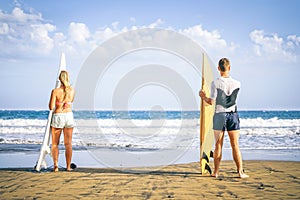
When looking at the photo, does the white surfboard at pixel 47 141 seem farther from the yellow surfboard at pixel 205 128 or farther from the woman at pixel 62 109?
the yellow surfboard at pixel 205 128

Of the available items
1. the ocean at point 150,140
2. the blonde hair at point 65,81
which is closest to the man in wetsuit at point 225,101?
the blonde hair at point 65,81

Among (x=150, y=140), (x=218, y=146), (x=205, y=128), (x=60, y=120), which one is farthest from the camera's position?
(x=150, y=140)

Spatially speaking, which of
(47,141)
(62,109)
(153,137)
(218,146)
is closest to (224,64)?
(218,146)

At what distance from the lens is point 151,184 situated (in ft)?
16.1

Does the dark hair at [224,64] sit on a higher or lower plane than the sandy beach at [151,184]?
higher

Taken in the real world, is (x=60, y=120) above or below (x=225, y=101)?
below

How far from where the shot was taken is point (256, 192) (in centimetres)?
435

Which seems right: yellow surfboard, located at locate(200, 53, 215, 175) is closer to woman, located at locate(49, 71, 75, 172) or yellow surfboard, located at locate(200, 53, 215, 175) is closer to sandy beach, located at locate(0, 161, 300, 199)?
sandy beach, located at locate(0, 161, 300, 199)

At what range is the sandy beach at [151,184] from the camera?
4242 millimetres

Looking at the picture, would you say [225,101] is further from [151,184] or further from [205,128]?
[151,184]

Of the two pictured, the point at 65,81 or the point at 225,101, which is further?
the point at 65,81

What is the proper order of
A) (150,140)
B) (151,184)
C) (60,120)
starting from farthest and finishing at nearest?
(150,140) < (60,120) < (151,184)

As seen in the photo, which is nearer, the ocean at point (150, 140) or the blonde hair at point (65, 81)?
the blonde hair at point (65, 81)

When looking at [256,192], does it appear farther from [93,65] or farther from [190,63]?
[93,65]
